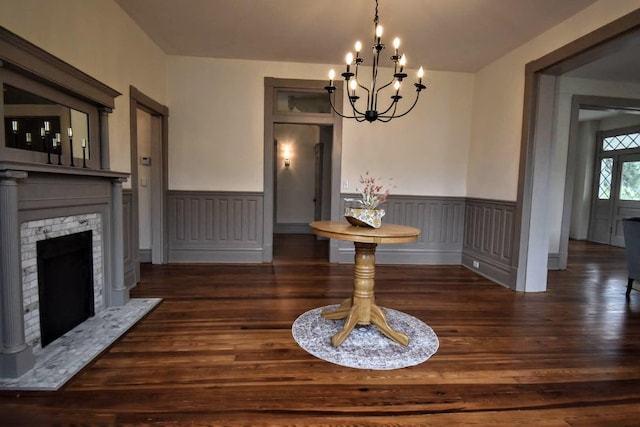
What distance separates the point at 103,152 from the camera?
2.91m

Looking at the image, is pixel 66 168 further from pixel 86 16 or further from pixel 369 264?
pixel 369 264

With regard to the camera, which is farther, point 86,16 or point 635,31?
point 86,16

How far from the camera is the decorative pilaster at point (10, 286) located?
5.82 ft

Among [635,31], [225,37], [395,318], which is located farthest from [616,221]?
[225,37]

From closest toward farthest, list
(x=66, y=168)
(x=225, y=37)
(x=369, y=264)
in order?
(x=66, y=168)
(x=369, y=264)
(x=225, y=37)

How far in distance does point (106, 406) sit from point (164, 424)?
0.37 meters

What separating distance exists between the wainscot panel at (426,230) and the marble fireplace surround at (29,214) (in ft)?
10.1

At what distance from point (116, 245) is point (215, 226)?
182 centimetres

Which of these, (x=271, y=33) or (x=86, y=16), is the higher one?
(x=271, y=33)

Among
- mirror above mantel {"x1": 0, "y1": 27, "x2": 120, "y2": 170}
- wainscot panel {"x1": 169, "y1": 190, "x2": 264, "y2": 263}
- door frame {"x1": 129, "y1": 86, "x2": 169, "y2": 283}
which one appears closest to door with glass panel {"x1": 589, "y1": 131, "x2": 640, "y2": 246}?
wainscot panel {"x1": 169, "y1": 190, "x2": 264, "y2": 263}

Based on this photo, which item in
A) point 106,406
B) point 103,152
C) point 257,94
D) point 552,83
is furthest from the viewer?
point 257,94

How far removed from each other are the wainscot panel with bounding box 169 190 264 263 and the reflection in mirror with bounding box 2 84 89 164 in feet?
6.54

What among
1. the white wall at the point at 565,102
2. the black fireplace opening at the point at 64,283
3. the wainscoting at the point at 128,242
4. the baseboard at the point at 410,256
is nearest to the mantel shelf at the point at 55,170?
the black fireplace opening at the point at 64,283

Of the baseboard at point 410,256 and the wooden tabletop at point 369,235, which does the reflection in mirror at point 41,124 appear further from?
the baseboard at point 410,256
